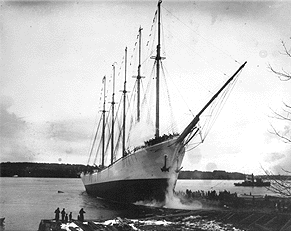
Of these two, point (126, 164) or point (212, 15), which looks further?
point (126, 164)

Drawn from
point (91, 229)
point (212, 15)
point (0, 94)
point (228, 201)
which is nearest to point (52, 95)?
point (0, 94)

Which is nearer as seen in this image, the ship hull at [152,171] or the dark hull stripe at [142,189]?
the dark hull stripe at [142,189]

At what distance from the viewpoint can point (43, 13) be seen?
1430 cm

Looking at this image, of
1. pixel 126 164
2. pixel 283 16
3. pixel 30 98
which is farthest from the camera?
pixel 126 164

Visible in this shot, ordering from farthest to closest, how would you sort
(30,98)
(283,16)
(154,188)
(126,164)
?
(126,164) → (154,188) → (30,98) → (283,16)

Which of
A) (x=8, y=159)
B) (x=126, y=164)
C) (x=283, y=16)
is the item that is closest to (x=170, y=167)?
(x=126, y=164)

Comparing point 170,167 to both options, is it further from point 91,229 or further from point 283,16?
point 283,16

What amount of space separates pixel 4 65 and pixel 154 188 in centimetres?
1189

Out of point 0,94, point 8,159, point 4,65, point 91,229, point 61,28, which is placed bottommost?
point 91,229

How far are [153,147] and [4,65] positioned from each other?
11.4m

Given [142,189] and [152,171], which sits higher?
[152,171]

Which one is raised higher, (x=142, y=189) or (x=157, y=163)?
(x=157, y=163)

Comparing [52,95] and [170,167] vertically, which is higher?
[52,95]

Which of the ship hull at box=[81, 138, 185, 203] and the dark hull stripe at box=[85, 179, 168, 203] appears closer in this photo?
the dark hull stripe at box=[85, 179, 168, 203]
